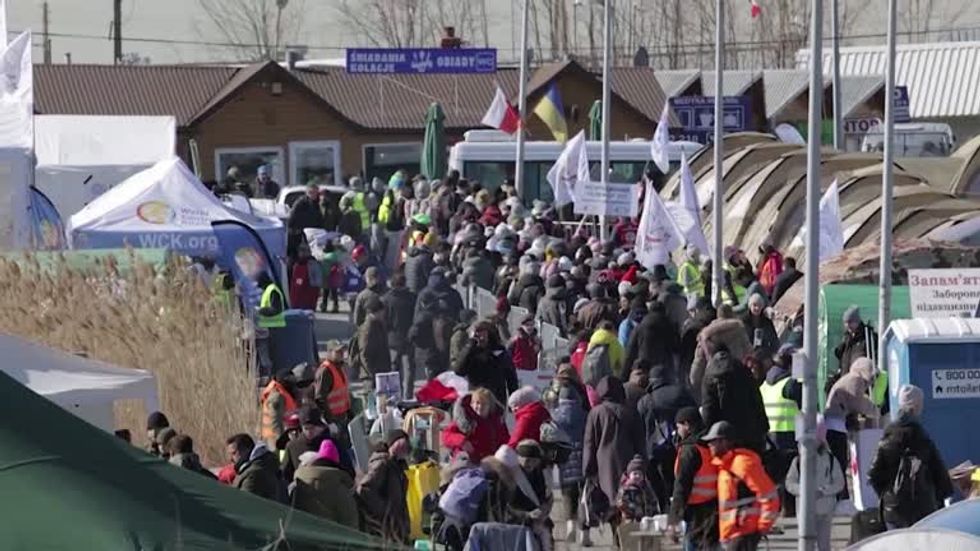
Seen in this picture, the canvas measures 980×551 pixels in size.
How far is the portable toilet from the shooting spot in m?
19.3

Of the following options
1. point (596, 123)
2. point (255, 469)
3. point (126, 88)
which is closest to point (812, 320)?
point (255, 469)

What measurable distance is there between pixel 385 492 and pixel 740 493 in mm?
2348

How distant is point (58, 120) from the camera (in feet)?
130

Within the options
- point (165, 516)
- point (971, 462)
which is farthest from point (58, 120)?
point (165, 516)

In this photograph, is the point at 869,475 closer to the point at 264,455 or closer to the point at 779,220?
the point at 264,455

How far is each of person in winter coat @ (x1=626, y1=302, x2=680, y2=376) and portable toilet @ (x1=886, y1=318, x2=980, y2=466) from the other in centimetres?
281

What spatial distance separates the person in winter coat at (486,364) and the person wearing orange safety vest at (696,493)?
5.01 m

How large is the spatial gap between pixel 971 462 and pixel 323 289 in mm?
16166

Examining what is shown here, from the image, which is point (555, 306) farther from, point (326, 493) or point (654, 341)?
point (326, 493)

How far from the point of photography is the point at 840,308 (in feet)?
75.8

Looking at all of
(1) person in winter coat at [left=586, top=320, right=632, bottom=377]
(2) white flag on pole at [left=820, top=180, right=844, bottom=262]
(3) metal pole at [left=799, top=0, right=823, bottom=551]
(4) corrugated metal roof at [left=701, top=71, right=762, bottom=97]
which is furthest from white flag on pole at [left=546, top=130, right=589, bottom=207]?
(4) corrugated metal roof at [left=701, top=71, right=762, bottom=97]

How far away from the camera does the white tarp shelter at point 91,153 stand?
36750 mm

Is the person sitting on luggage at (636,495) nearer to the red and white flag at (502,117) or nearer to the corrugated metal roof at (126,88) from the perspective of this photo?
the red and white flag at (502,117)

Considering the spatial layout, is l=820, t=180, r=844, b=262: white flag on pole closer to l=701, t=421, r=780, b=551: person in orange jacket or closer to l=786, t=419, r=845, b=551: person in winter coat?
l=786, t=419, r=845, b=551: person in winter coat
